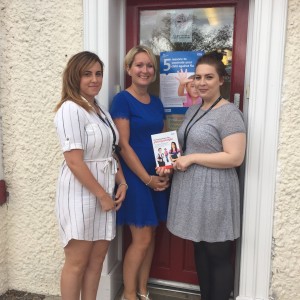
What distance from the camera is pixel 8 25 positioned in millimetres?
2664

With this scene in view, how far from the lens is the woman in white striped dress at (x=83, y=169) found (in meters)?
1.99

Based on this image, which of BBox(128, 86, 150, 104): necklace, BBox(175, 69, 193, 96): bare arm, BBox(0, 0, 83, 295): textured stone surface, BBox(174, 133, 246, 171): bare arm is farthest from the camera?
BBox(175, 69, 193, 96): bare arm

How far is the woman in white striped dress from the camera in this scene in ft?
6.52

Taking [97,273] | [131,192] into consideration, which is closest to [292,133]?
[131,192]

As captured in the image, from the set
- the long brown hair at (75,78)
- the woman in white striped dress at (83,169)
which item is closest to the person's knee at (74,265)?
the woman in white striped dress at (83,169)

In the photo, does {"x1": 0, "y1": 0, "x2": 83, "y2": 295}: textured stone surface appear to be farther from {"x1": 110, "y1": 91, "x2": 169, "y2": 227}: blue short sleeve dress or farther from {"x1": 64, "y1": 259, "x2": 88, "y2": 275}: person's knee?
{"x1": 64, "y1": 259, "x2": 88, "y2": 275}: person's knee

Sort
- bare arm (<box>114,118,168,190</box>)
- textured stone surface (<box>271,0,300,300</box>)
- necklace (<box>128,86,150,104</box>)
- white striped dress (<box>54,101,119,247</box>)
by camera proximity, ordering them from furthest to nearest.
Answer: necklace (<box>128,86,150,104</box>), bare arm (<box>114,118,168,190</box>), textured stone surface (<box>271,0,300,300</box>), white striped dress (<box>54,101,119,247</box>)

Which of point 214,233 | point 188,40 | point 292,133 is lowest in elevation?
point 214,233

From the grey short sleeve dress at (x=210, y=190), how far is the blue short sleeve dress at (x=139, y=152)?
12.1 inches

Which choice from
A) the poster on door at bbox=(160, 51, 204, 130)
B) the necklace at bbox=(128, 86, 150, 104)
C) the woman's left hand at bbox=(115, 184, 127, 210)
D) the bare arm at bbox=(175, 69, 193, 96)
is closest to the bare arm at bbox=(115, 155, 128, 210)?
the woman's left hand at bbox=(115, 184, 127, 210)

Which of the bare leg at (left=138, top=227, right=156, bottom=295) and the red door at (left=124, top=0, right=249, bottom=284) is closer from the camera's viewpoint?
the red door at (left=124, top=0, right=249, bottom=284)

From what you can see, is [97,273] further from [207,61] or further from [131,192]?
[207,61]

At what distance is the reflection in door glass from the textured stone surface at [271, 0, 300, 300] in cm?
51

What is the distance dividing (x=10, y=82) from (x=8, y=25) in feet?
1.40
